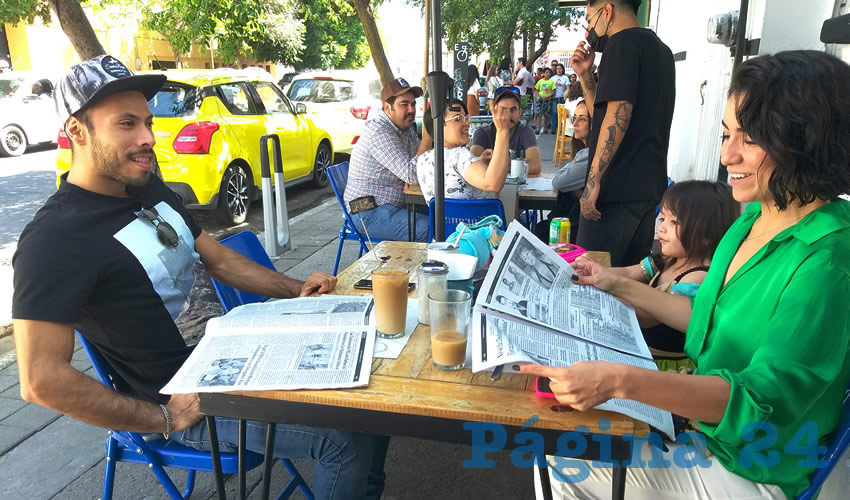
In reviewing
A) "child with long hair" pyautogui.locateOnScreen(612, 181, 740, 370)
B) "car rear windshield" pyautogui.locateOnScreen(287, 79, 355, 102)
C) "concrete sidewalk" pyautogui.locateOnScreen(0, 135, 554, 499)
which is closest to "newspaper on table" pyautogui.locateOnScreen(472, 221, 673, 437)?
"child with long hair" pyautogui.locateOnScreen(612, 181, 740, 370)

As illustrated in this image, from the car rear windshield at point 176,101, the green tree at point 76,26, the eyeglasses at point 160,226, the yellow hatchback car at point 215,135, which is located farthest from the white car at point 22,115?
the eyeglasses at point 160,226

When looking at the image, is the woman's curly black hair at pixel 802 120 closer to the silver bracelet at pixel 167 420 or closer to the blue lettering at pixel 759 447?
the blue lettering at pixel 759 447

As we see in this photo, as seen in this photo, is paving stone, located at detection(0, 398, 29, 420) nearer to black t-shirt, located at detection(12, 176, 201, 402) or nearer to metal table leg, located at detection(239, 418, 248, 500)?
black t-shirt, located at detection(12, 176, 201, 402)

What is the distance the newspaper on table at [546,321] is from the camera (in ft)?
4.12

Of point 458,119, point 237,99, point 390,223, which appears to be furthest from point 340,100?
point 458,119

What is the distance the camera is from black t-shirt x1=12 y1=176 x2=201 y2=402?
4.93 ft

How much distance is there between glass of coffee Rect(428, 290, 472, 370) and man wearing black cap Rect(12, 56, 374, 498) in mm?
515

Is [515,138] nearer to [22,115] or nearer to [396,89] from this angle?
[396,89]

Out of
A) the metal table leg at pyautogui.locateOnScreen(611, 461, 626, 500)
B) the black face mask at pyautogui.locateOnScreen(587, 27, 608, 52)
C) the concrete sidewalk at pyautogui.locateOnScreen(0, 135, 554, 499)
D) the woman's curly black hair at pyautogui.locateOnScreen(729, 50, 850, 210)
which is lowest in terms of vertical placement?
the concrete sidewalk at pyautogui.locateOnScreen(0, 135, 554, 499)

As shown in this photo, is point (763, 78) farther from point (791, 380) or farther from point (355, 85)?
point (355, 85)

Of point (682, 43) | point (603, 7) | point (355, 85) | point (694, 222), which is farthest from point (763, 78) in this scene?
point (355, 85)

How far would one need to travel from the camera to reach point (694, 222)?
213 cm

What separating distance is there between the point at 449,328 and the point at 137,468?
1793 mm

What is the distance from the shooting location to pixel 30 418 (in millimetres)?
2840
